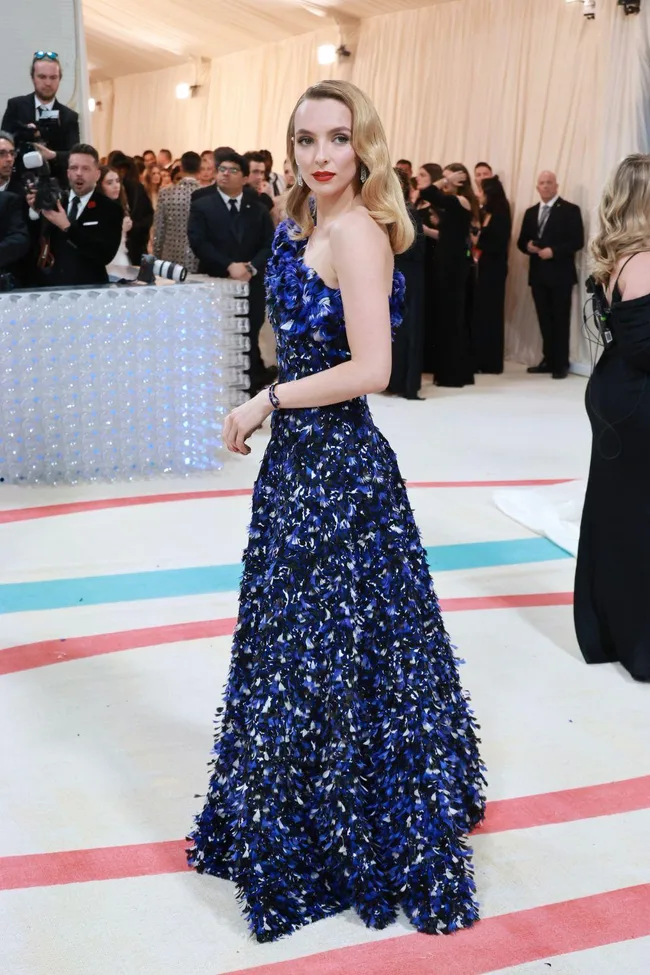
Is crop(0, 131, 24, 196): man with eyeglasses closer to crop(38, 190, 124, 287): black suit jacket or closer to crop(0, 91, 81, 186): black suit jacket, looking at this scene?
crop(0, 91, 81, 186): black suit jacket

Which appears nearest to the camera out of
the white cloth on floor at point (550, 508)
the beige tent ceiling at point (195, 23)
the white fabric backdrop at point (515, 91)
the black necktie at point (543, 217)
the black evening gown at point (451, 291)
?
the white cloth on floor at point (550, 508)

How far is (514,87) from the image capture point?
10.0m

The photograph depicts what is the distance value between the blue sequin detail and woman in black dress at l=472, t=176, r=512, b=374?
Answer: 24.7 ft

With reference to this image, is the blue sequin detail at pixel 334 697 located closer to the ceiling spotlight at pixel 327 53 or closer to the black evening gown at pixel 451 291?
the black evening gown at pixel 451 291

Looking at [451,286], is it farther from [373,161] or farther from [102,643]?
[373,161]

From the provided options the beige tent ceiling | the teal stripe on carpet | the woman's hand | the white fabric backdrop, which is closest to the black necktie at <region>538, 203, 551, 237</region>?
the white fabric backdrop

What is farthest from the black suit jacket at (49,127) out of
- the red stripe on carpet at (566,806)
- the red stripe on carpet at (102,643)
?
the red stripe on carpet at (566,806)

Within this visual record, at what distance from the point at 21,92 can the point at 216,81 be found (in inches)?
349

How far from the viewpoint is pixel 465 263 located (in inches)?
340

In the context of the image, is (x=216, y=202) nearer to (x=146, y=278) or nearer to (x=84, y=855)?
(x=146, y=278)

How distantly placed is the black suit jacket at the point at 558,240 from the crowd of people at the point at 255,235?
0.03ft

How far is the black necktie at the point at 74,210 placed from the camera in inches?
230

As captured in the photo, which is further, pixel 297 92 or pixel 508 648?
pixel 297 92

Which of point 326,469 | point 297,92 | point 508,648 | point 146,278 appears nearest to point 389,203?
point 326,469
